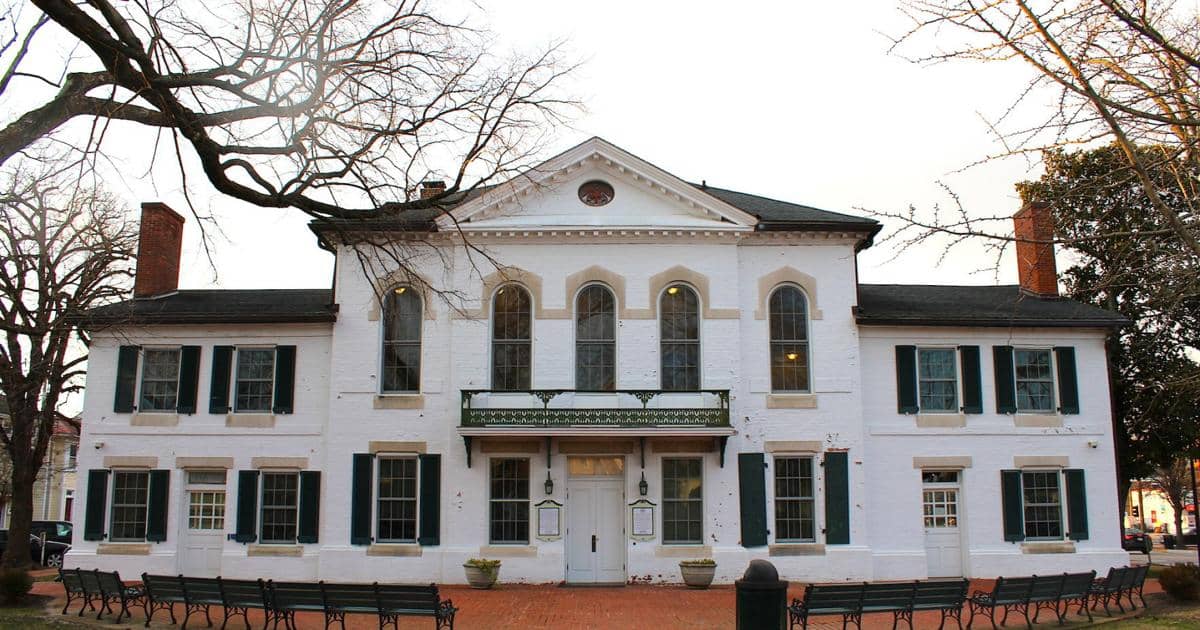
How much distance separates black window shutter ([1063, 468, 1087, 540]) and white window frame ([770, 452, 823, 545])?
5.81 metres

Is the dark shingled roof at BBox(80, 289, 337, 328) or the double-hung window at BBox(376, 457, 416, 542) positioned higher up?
the dark shingled roof at BBox(80, 289, 337, 328)

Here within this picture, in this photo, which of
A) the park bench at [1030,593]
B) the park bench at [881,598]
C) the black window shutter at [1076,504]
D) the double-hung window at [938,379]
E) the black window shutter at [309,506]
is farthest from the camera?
the double-hung window at [938,379]

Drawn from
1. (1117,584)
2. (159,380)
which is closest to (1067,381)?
(1117,584)

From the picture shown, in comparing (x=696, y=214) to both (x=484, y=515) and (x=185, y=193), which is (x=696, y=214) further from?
(x=185, y=193)

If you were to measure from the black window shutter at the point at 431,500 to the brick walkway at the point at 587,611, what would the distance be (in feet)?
4.11

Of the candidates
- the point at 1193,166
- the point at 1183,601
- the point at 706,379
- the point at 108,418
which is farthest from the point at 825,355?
the point at 108,418

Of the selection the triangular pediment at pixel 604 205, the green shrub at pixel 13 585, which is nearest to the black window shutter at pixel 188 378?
the green shrub at pixel 13 585

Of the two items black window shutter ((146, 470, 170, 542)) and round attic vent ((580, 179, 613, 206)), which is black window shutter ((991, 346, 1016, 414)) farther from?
black window shutter ((146, 470, 170, 542))

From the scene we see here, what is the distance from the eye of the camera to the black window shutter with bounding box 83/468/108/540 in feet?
69.8

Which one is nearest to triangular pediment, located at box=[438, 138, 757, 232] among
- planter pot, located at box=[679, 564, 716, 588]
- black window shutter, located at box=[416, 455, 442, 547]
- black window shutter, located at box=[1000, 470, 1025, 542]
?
black window shutter, located at box=[416, 455, 442, 547]

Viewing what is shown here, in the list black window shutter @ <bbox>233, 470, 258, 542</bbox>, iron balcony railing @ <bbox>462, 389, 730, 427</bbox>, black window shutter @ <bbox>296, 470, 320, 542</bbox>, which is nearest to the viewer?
iron balcony railing @ <bbox>462, 389, 730, 427</bbox>

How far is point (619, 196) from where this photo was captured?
2181cm

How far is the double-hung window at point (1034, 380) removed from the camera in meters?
21.9

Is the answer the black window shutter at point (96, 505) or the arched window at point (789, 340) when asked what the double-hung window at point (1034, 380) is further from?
the black window shutter at point (96, 505)
